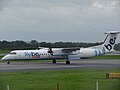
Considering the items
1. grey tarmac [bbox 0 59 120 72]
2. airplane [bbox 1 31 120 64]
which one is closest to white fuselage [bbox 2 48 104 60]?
airplane [bbox 1 31 120 64]

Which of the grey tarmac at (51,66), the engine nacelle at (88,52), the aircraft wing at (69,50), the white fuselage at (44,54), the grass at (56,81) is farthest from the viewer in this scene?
the engine nacelle at (88,52)

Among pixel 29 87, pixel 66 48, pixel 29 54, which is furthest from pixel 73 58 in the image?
pixel 29 87

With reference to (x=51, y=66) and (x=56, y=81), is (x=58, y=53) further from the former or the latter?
(x=56, y=81)

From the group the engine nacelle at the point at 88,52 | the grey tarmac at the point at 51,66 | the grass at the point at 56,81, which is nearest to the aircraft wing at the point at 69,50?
the engine nacelle at the point at 88,52

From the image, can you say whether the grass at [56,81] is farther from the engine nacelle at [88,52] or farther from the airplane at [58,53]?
the engine nacelle at [88,52]

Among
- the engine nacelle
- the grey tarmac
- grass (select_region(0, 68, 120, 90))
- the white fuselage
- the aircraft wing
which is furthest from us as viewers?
the engine nacelle

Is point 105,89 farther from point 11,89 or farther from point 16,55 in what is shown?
point 16,55

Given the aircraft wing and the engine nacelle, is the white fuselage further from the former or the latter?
the aircraft wing

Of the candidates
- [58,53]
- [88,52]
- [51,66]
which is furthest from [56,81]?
[88,52]

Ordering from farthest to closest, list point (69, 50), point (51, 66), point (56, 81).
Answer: point (69, 50)
point (51, 66)
point (56, 81)

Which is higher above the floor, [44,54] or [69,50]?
[69,50]

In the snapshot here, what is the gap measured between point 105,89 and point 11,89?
312 centimetres

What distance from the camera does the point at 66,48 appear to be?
36250 mm

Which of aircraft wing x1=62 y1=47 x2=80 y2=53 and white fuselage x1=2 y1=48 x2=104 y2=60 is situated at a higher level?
aircraft wing x1=62 y1=47 x2=80 y2=53
